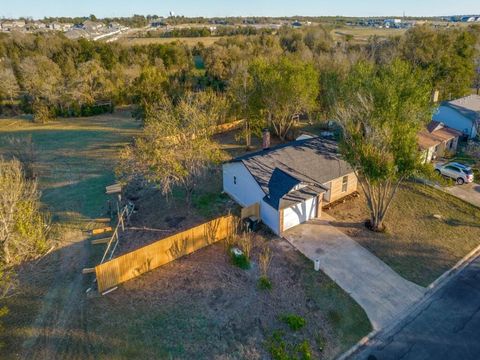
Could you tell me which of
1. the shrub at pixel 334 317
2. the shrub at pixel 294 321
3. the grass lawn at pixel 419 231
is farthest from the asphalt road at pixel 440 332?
the shrub at pixel 294 321

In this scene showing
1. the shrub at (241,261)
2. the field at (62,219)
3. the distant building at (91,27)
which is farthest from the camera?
the distant building at (91,27)

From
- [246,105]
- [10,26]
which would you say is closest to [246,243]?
[246,105]

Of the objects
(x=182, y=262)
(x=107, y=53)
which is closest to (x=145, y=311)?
(x=182, y=262)

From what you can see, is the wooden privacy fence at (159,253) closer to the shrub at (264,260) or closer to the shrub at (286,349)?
the shrub at (264,260)

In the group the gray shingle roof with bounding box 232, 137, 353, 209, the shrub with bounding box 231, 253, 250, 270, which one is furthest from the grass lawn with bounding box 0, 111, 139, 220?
the gray shingle roof with bounding box 232, 137, 353, 209

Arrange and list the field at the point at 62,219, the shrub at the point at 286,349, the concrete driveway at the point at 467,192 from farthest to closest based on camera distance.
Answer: the concrete driveway at the point at 467,192, the field at the point at 62,219, the shrub at the point at 286,349

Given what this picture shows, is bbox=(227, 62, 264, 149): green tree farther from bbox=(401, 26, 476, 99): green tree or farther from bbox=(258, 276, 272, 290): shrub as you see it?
bbox=(401, 26, 476, 99): green tree

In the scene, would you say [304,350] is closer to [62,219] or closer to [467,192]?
[62,219]
